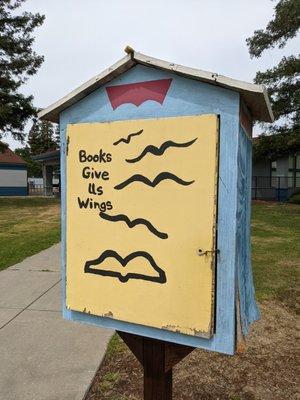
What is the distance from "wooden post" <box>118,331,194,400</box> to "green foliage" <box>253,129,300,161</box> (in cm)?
1573

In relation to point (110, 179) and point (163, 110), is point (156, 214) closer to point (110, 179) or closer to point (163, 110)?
point (110, 179)

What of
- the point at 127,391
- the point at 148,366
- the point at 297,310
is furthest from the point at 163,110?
the point at 297,310

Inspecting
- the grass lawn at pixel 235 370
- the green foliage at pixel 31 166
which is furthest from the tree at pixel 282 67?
the green foliage at pixel 31 166

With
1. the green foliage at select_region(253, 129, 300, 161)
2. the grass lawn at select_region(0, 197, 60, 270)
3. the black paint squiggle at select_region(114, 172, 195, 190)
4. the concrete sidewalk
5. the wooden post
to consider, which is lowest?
the concrete sidewalk

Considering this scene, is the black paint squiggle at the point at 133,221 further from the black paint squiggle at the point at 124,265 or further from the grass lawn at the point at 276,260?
the grass lawn at the point at 276,260

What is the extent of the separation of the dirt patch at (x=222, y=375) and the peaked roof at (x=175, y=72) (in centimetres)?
205

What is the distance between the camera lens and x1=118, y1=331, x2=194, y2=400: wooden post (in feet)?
5.93

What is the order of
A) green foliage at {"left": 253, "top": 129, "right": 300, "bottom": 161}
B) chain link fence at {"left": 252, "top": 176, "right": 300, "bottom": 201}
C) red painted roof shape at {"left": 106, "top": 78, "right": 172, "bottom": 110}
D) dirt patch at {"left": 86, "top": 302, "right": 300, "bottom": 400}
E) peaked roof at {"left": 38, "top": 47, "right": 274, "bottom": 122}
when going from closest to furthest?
1. peaked roof at {"left": 38, "top": 47, "right": 274, "bottom": 122}
2. red painted roof shape at {"left": 106, "top": 78, "right": 172, "bottom": 110}
3. dirt patch at {"left": 86, "top": 302, "right": 300, "bottom": 400}
4. green foliage at {"left": 253, "top": 129, "right": 300, "bottom": 161}
5. chain link fence at {"left": 252, "top": 176, "right": 300, "bottom": 201}

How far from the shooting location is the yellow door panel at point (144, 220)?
1.53 m

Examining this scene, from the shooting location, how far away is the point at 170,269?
1595 mm

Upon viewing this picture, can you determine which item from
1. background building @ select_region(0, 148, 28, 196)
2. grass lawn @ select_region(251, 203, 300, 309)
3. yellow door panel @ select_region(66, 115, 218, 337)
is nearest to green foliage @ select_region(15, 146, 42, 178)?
background building @ select_region(0, 148, 28, 196)

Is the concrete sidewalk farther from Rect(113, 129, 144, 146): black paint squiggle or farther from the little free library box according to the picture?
Rect(113, 129, 144, 146): black paint squiggle

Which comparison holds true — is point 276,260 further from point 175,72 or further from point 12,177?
point 12,177

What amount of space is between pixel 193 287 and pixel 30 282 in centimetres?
474
